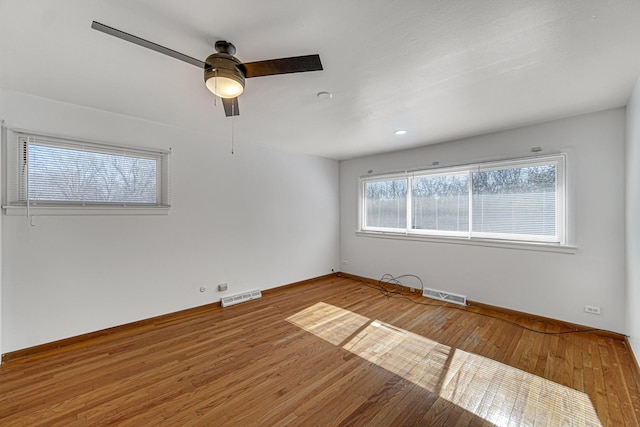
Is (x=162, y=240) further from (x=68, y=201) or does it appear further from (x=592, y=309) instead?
(x=592, y=309)

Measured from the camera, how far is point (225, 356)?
239cm

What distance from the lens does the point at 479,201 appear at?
3.61 m

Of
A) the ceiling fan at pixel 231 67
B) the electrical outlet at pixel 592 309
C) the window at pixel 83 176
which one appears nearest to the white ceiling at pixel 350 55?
the ceiling fan at pixel 231 67

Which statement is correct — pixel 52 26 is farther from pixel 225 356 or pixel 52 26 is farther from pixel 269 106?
pixel 225 356

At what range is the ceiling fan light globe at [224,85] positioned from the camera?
1.61 metres

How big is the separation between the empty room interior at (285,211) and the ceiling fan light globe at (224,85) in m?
0.06

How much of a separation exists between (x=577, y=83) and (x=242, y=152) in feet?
12.4

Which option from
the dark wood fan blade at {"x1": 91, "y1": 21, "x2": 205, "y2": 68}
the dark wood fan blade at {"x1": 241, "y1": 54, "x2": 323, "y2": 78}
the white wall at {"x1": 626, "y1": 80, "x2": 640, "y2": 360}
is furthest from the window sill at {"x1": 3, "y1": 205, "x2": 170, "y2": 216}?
the white wall at {"x1": 626, "y1": 80, "x2": 640, "y2": 360}

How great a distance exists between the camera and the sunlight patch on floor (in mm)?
1686

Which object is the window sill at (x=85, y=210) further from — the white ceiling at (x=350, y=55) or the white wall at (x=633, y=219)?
the white wall at (x=633, y=219)

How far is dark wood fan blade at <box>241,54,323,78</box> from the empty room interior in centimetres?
2

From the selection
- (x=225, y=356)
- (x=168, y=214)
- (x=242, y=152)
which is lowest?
(x=225, y=356)

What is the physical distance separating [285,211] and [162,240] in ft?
6.31

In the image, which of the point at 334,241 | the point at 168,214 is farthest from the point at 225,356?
the point at 334,241
